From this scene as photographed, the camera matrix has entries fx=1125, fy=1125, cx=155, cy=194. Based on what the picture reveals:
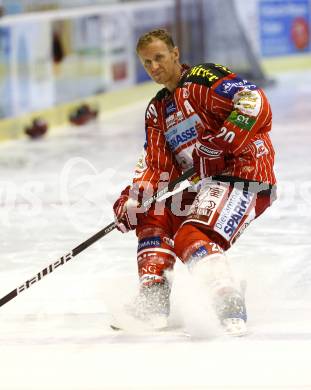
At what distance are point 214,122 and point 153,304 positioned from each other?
2.07ft

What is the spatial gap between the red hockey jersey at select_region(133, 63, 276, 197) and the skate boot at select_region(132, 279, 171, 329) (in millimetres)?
362

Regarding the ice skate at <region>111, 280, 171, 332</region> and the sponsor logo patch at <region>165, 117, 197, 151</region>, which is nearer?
the ice skate at <region>111, 280, 171, 332</region>

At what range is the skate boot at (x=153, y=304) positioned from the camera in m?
3.63

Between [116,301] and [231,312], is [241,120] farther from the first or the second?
[116,301]

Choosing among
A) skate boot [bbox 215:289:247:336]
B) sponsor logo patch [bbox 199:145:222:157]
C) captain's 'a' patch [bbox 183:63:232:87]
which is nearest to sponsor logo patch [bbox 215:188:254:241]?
sponsor logo patch [bbox 199:145:222:157]

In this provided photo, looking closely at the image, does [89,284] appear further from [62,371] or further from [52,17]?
[52,17]

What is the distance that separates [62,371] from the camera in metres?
3.12

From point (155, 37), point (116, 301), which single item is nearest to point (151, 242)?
point (116, 301)

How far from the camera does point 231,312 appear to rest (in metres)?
3.43

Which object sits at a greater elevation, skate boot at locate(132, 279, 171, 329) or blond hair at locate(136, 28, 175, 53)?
blond hair at locate(136, 28, 175, 53)

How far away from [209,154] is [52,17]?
24.4 feet

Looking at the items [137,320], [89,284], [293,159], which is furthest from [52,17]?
[137,320]

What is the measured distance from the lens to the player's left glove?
365 centimetres

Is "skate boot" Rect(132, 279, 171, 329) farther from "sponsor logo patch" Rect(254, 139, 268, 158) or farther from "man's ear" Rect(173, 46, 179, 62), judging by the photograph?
"man's ear" Rect(173, 46, 179, 62)
